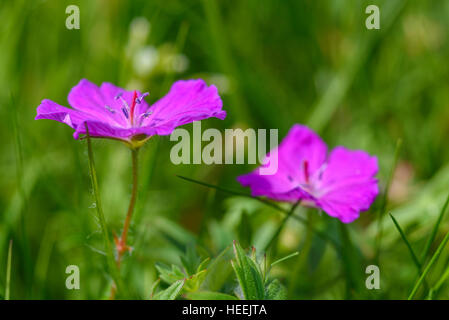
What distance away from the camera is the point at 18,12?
6.65 ft

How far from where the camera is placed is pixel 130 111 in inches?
43.4

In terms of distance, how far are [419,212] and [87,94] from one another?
39.7 inches

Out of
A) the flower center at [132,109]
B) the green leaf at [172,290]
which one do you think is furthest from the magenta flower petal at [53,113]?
the green leaf at [172,290]

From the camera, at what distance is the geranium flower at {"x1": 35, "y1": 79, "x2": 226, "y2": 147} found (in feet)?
3.23

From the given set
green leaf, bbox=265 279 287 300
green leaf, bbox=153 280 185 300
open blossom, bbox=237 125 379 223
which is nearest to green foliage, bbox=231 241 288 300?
green leaf, bbox=265 279 287 300

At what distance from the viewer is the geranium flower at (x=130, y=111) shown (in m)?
0.98

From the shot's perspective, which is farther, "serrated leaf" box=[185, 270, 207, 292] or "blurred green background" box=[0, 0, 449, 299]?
"blurred green background" box=[0, 0, 449, 299]

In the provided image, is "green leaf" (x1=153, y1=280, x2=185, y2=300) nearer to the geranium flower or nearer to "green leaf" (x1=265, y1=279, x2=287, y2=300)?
"green leaf" (x1=265, y1=279, x2=287, y2=300)

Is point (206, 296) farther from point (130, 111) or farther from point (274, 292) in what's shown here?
point (130, 111)

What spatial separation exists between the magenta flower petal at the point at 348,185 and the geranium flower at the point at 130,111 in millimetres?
342

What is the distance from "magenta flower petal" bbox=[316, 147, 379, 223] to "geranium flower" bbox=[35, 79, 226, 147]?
0.34 meters

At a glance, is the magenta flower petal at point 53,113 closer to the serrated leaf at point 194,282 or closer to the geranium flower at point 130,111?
the geranium flower at point 130,111

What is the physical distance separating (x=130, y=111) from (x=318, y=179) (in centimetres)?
52
